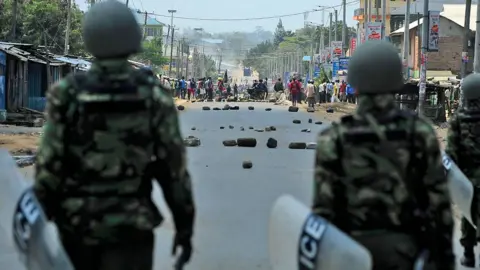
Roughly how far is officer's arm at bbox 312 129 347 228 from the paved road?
393 centimetres

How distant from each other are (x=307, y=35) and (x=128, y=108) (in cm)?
15468

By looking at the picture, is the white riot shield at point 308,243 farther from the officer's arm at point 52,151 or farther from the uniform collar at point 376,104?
the officer's arm at point 52,151

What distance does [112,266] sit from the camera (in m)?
3.61

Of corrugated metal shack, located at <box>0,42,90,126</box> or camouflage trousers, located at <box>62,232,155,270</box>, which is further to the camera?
corrugated metal shack, located at <box>0,42,90,126</box>

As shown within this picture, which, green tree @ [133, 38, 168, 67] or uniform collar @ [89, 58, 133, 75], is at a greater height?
green tree @ [133, 38, 168, 67]

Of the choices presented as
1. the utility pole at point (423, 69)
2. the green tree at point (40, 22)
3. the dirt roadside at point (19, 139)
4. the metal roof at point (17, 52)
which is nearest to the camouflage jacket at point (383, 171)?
the dirt roadside at point (19, 139)

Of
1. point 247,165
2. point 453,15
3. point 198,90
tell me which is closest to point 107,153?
point 247,165

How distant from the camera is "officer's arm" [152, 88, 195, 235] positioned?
367cm

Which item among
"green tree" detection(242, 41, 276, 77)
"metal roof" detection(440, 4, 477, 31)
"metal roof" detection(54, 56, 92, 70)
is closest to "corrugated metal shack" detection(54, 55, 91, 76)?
"metal roof" detection(54, 56, 92, 70)

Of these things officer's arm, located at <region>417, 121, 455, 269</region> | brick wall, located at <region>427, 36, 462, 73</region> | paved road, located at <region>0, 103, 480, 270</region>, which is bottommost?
paved road, located at <region>0, 103, 480, 270</region>

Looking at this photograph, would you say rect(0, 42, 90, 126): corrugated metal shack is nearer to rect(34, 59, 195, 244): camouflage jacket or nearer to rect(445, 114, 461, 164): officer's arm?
rect(445, 114, 461, 164): officer's arm

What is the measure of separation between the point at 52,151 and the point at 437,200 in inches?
64.2

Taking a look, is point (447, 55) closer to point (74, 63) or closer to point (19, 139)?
point (74, 63)

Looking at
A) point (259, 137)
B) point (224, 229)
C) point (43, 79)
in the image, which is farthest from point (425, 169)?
point (43, 79)
